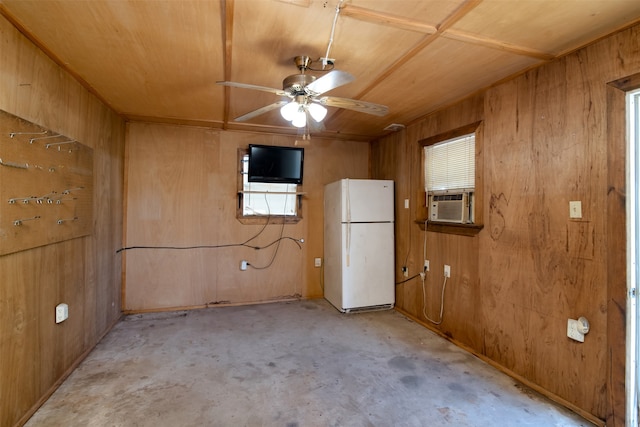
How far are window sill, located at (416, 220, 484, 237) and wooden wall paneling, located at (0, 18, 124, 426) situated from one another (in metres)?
3.34

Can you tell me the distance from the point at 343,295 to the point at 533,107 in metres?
2.67

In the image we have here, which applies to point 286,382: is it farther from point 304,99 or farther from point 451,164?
point 451,164

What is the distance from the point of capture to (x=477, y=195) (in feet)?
8.85

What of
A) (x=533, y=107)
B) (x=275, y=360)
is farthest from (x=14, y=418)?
(x=533, y=107)

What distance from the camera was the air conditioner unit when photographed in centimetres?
285

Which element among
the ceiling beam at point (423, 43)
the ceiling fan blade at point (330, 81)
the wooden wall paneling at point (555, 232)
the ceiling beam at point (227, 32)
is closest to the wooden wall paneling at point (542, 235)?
the wooden wall paneling at point (555, 232)

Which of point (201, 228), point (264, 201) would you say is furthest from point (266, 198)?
point (201, 228)

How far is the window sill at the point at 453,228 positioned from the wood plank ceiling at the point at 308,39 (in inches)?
47.8

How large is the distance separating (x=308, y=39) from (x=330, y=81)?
14.6 inches

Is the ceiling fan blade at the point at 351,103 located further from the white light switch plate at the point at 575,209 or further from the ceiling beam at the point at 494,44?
the white light switch plate at the point at 575,209

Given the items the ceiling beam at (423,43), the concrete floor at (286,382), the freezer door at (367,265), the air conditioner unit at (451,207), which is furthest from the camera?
the freezer door at (367,265)

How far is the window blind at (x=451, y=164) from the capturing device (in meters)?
2.86

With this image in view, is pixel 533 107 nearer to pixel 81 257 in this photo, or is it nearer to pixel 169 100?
pixel 169 100

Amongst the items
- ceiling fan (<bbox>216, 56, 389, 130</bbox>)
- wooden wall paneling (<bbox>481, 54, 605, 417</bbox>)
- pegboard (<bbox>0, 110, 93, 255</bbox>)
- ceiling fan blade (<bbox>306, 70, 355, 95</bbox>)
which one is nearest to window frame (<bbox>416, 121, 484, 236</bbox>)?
wooden wall paneling (<bbox>481, 54, 605, 417</bbox>)
